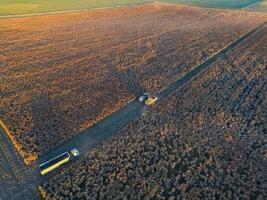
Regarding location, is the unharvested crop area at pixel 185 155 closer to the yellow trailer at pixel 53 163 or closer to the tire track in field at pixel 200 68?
the yellow trailer at pixel 53 163

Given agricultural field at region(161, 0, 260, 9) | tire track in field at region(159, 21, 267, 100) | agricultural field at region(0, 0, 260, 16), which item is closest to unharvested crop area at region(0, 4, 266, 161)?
tire track in field at region(159, 21, 267, 100)

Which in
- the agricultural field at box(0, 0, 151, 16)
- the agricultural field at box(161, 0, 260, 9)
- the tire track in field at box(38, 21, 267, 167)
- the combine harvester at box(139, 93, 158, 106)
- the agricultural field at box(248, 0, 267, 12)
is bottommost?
the agricultural field at box(248, 0, 267, 12)

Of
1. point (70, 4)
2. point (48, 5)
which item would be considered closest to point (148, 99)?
point (48, 5)

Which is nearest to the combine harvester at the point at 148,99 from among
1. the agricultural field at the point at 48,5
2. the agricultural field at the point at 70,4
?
the agricultural field at the point at 70,4

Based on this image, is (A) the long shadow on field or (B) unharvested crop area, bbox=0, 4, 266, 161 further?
(B) unharvested crop area, bbox=0, 4, 266, 161

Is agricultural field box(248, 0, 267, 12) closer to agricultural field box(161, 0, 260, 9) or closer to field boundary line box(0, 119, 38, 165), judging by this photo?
agricultural field box(161, 0, 260, 9)

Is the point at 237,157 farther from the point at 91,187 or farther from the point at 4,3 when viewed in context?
the point at 4,3
